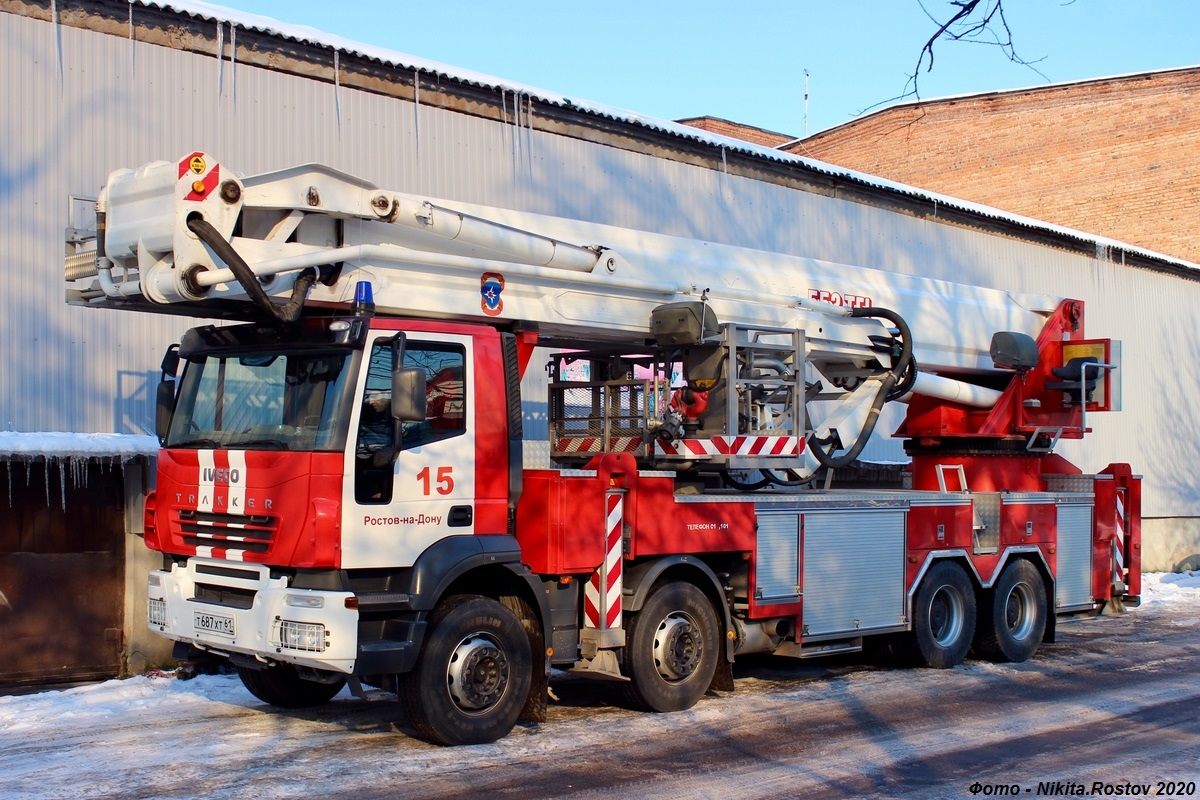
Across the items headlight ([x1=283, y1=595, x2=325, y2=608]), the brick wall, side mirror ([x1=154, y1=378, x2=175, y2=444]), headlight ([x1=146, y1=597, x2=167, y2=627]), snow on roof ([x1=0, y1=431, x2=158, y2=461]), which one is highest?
the brick wall

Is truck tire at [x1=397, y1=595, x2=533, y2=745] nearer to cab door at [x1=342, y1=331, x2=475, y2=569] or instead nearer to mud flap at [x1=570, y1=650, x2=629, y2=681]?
cab door at [x1=342, y1=331, x2=475, y2=569]

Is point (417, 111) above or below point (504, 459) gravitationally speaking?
above

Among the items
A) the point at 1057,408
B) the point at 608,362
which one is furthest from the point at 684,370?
the point at 1057,408

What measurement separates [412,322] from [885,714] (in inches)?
188

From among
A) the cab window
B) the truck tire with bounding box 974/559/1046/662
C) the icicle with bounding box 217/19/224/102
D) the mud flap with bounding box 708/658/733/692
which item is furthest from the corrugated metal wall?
the truck tire with bounding box 974/559/1046/662

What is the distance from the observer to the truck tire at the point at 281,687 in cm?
939

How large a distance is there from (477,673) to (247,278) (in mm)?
2966

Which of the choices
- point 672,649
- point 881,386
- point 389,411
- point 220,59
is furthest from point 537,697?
point 220,59

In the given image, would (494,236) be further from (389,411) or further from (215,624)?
(215,624)

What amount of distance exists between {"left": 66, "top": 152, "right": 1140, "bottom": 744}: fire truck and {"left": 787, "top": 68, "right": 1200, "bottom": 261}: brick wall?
19288mm

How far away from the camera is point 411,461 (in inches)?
312

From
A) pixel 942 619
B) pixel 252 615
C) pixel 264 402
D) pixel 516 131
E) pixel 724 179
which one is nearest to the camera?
pixel 252 615

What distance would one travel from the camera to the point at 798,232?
62.5 feet

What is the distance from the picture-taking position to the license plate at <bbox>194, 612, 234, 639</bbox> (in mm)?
7824
